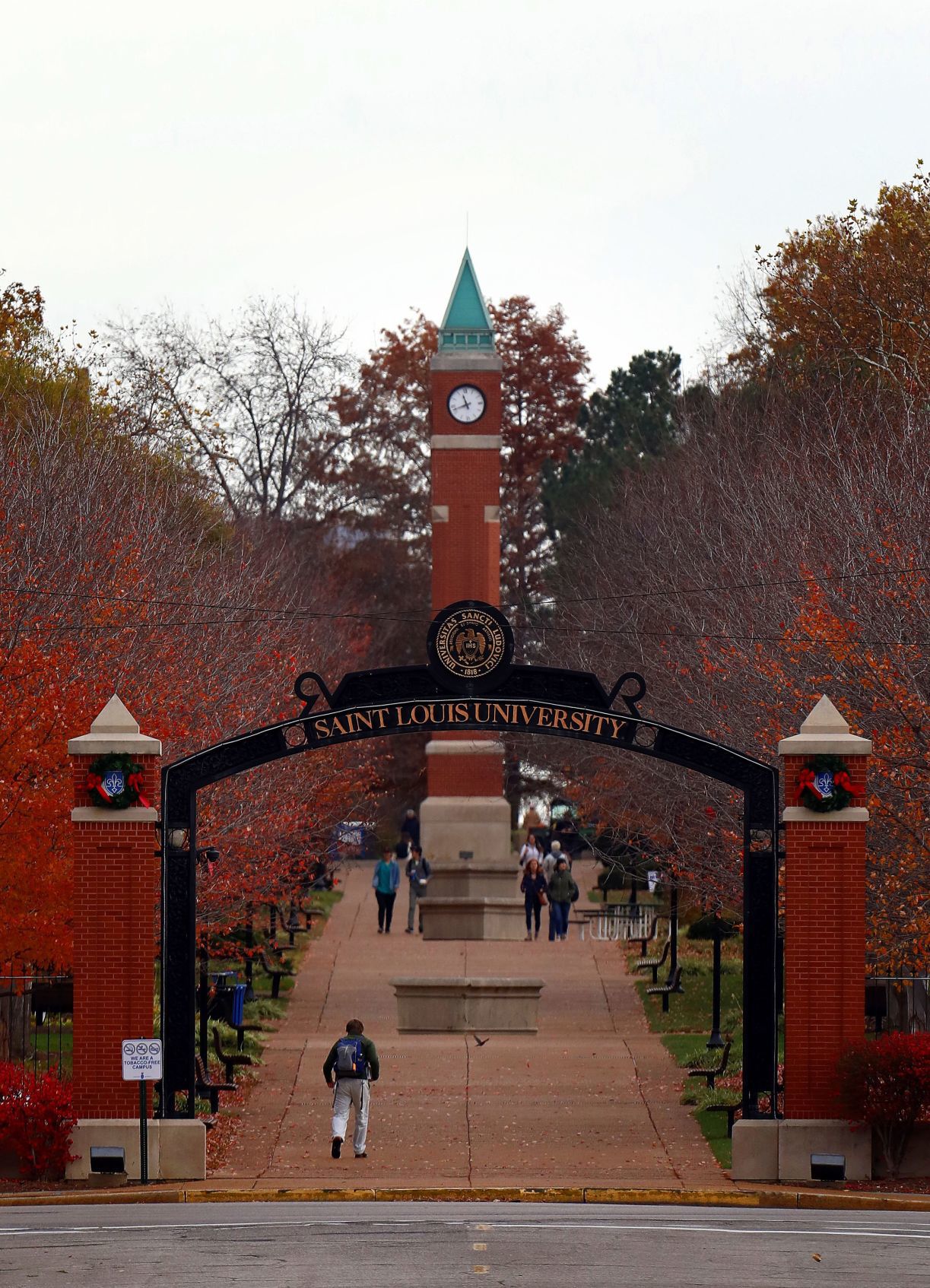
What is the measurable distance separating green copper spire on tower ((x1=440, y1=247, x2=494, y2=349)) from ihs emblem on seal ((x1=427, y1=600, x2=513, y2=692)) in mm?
34664

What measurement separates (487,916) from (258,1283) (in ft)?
94.3

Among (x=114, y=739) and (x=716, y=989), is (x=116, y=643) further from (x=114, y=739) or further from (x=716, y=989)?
(x=114, y=739)

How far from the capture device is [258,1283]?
13.8 meters

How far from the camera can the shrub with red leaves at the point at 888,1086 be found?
19.3 m

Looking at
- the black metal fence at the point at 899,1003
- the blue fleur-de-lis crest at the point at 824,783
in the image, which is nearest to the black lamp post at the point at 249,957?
the black metal fence at the point at 899,1003

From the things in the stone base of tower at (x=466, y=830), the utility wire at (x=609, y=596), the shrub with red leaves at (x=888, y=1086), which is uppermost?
the utility wire at (x=609, y=596)

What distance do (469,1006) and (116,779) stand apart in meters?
11.5

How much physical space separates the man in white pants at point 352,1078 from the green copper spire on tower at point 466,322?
35734 mm

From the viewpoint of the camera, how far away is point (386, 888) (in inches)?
1652

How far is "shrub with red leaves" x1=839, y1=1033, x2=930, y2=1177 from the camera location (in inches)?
761

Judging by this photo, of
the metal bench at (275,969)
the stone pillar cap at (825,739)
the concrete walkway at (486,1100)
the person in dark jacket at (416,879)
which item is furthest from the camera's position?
the person in dark jacket at (416,879)

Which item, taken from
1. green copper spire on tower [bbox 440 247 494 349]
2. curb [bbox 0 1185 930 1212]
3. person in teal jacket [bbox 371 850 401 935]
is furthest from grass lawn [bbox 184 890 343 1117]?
green copper spire on tower [bbox 440 247 494 349]

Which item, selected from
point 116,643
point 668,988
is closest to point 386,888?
point 668,988

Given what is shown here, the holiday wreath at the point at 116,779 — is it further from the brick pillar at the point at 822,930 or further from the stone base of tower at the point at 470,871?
the stone base of tower at the point at 470,871
